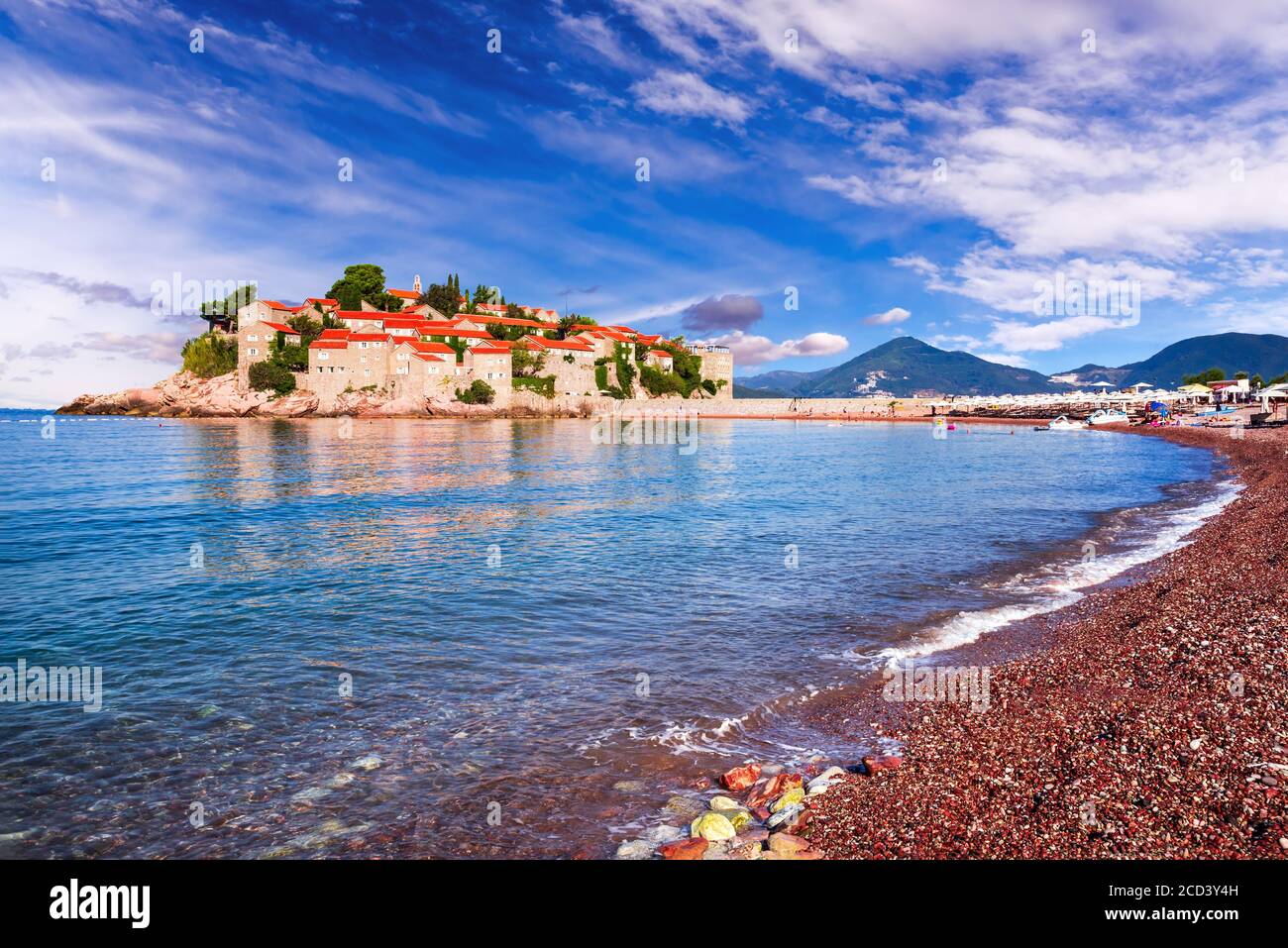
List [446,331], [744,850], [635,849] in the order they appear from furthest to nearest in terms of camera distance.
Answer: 1. [446,331]
2. [635,849]
3. [744,850]

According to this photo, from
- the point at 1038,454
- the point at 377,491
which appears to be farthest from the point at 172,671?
Answer: the point at 1038,454

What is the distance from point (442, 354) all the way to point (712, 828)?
114520 mm

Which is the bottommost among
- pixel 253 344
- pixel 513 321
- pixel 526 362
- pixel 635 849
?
pixel 635 849

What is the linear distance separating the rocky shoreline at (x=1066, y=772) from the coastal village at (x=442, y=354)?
110202 millimetres

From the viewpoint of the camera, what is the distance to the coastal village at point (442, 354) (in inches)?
4358

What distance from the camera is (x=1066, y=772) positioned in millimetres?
6648

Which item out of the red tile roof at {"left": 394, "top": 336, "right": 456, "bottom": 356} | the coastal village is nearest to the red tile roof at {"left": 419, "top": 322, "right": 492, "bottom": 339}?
the coastal village

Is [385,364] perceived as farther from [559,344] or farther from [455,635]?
[455,635]

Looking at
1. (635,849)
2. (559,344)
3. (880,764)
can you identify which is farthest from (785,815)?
(559,344)

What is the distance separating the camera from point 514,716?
942 cm

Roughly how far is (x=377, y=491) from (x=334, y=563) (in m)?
15.7

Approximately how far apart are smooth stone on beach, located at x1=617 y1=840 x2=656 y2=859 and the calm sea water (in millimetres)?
248

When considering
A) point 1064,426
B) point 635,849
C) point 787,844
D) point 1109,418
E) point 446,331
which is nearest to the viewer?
point 787,844
